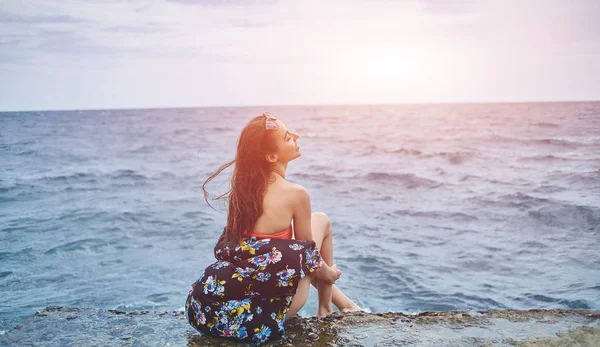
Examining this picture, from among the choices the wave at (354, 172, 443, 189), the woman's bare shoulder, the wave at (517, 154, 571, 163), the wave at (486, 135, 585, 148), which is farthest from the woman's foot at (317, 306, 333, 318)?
the wave at (486, 135, 585, 148)

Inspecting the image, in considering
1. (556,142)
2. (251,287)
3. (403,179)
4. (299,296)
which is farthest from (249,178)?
(556,142)

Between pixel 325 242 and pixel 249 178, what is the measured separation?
89 centimetres

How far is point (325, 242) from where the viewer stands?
148 inches

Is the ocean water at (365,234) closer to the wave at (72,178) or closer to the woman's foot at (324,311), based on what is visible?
the wave at (72,178)

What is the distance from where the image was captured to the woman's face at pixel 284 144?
3.24m

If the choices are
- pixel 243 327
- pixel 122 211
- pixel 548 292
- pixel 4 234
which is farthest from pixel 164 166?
pixel 243 327

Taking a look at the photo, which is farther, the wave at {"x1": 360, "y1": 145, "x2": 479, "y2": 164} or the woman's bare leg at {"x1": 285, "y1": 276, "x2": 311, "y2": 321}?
the wave at {"x1": 360, "y1": 145, "x2": 479, "y2": 164}

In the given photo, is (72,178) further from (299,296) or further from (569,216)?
(299,296)

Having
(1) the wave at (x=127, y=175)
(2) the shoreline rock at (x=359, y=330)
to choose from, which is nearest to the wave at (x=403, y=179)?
(1) the wave at (x=127, y=175)

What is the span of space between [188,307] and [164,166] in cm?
1828

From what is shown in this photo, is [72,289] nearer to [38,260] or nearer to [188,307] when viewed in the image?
[38,260]

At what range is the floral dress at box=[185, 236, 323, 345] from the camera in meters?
3.11

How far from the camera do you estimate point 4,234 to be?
9461 millimetres

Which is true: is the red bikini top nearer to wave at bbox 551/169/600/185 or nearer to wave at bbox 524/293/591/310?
wave at bbox 524/293/591/310
